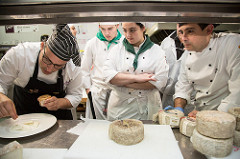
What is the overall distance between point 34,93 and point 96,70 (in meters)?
0.90

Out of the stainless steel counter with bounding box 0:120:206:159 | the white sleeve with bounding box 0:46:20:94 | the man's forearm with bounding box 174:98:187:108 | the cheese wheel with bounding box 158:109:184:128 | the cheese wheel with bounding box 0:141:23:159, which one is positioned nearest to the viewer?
the cheese wheel with bounding box 0:141:23:159

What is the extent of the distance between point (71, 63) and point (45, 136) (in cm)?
72

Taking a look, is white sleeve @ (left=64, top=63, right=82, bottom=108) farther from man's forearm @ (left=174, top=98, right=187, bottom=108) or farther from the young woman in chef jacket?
man's forearm @ (left=174, top=98, right=187, bottom=108)

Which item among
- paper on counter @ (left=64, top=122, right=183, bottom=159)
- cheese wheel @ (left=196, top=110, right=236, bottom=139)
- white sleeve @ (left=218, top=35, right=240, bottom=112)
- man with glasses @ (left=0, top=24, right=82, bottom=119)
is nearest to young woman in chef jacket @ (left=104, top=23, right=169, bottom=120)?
man with glasses @ (left=0, top=24, right=82, bottom=119)

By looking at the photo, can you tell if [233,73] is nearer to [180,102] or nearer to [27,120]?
[180,102]

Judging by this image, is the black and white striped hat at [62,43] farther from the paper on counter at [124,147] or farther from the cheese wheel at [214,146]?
the cheese wheel at [214,146]

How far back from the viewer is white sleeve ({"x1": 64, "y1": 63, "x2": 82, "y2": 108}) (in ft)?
5.21

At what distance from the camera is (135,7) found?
77 centimetres

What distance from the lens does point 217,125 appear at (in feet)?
2.61

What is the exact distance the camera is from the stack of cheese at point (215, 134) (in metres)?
0.80

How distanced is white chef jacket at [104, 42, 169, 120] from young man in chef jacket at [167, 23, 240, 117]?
8.7 inches

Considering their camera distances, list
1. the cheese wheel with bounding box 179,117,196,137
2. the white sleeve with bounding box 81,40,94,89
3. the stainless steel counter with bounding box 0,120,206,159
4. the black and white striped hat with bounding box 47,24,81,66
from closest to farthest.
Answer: the stainless steel counter with bounding box 0,120,206,159, the cheese wheel with bounding box 179,117,196,137, the black and white striped hat with bounding box 47,24,81,66, the white sleeve with bounding box 81,40,94,89

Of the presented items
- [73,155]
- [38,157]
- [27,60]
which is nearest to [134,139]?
[73,155]

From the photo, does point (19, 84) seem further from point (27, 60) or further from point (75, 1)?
point (75, 1)
